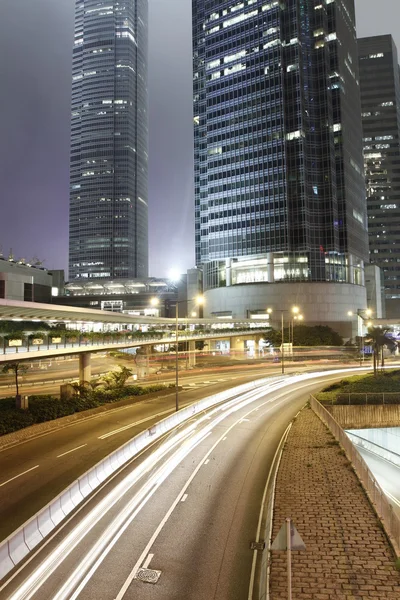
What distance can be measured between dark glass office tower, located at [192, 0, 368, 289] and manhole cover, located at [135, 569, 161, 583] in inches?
4252

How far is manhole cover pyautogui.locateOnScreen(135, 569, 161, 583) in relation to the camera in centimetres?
1120

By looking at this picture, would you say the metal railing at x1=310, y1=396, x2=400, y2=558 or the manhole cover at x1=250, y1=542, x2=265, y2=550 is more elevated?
the metal railing at x1=310, y1=396, x2=400, y2=558

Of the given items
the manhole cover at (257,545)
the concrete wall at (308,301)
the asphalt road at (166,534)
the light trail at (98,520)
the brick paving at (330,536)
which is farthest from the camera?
the concrete wall at (308,301)

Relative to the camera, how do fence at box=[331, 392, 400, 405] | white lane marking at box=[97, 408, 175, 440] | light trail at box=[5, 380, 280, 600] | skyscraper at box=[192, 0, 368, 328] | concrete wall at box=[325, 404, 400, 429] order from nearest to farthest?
light trail at box=[5, 380, 280, 600], white lane marking at box=[97, 408, 175, 440], concrete wall at box=[325, 404, 400, 429], fence at box=[331, 392, 400, 405], skyscraper at box=[192, 0, 368, 328]

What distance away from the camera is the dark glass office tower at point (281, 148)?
117 m

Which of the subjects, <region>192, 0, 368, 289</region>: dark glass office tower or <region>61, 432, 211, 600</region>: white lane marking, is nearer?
<region>61, 432, 211, 600</region>: white lane marking

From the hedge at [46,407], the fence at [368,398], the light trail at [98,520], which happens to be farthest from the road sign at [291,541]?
the fence at [368,398]

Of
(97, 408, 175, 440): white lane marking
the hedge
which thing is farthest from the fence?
the hedge

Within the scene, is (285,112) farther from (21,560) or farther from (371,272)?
(21,560)

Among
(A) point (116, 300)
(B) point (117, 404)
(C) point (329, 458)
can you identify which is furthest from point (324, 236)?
(C) point (329, 458)

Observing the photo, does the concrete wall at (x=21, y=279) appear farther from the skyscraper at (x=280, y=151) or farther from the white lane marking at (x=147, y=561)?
the white lane marking at (x=147, y=561)

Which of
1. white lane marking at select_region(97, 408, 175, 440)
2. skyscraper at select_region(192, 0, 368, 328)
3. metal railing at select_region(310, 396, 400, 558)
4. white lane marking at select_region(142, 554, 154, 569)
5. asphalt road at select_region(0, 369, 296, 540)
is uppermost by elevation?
skyscraper at select_region(192, 0, 368, 328)

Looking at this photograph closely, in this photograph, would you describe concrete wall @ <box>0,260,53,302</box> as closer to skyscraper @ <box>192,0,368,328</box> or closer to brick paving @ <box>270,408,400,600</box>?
skyscraper @ <box>192,0,368,328</box>

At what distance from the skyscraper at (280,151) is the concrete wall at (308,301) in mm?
917
